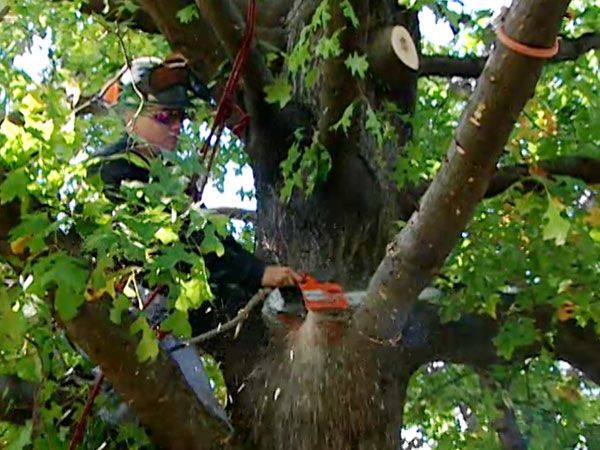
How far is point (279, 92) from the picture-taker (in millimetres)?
2961

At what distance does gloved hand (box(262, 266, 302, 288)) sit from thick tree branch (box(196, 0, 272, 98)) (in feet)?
1.98

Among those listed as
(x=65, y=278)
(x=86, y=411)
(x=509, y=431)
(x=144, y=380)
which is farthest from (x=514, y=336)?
(x=509, y=431)

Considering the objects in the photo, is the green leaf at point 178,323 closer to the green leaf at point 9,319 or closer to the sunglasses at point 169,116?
the green leaf at point 9,319

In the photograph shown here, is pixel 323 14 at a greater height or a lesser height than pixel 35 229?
greater

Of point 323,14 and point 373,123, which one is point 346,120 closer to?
point 373,123

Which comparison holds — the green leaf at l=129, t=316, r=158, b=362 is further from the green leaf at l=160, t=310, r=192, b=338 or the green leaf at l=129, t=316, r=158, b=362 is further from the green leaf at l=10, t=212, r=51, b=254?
the green leaf at l=10, t=212, r=51, b=254

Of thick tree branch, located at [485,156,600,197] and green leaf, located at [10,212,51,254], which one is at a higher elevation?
thick tree branch, located at [485,156,600,197]

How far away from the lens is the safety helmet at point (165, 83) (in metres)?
3.17

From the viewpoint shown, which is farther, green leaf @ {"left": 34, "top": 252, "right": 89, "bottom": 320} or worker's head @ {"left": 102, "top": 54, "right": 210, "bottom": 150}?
worker's head @ {"left": 102, "top": 54, "right": 210, "bottom": 150}

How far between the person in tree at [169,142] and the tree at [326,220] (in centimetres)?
9

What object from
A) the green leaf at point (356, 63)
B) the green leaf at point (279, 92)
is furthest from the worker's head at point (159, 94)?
the green leaf at point (356, 63)

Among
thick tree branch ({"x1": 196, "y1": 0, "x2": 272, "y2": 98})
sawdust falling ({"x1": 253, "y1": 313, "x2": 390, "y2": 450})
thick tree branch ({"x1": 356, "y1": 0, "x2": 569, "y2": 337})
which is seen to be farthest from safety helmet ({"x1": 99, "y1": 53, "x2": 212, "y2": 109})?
thick tree branch ({"x1": 356, "y1": 0, "x2": 569, "y2": 337})

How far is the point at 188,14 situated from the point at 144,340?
1.28 meters

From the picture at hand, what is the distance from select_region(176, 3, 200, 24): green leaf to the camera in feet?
9.91
